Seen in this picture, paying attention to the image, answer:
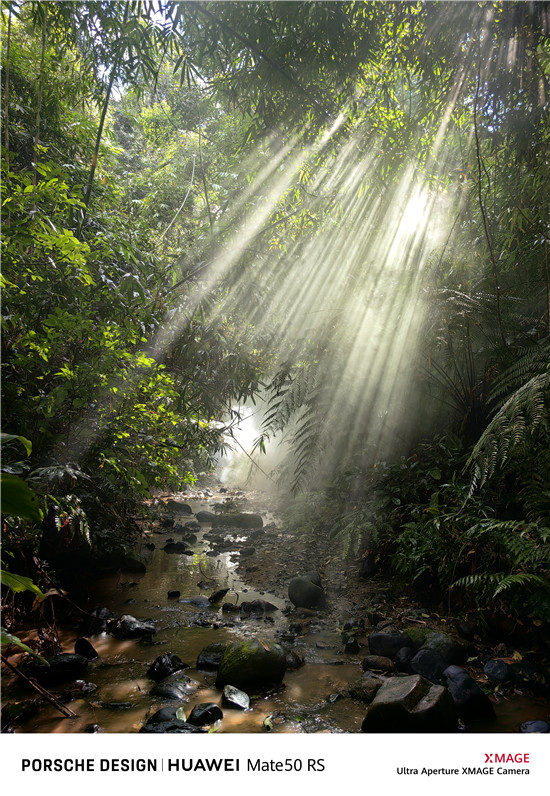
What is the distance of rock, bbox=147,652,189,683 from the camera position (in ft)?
8.50

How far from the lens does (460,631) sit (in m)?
2.76

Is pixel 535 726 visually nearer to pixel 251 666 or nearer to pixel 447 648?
pixel 447 648

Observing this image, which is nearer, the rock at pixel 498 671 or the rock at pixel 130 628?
the rock at pixel 498 671

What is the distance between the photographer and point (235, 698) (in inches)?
90.9

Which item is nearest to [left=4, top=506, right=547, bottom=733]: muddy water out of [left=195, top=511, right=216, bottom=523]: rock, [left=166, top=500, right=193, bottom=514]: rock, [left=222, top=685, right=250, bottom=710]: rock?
[left=222, top=685, right=250, bottom=710]: rock

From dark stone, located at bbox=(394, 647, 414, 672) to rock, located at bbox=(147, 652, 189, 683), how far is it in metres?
1.33

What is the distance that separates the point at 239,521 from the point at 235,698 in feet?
16.9

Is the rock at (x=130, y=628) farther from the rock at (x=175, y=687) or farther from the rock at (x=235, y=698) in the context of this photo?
the rock at (x=235, y=698)

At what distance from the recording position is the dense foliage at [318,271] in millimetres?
2314

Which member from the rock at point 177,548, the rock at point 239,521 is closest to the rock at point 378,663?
the rock at point 177,548
